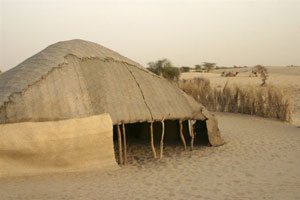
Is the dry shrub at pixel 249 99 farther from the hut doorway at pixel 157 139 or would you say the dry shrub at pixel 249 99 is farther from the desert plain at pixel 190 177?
the hut doorway at pixel 157 139

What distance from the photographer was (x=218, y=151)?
8375 mm

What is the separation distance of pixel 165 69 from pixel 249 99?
1628 centimetres

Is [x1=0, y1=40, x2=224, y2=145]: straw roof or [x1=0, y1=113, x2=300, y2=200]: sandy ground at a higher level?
[x1=0, y1=40, x2=224, y2=145]: straw roof

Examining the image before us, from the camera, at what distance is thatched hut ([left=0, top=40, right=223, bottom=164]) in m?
6.55

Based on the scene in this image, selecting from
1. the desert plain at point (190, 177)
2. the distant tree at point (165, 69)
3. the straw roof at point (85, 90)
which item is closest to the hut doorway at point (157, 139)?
the desert plain at point (190, 177)

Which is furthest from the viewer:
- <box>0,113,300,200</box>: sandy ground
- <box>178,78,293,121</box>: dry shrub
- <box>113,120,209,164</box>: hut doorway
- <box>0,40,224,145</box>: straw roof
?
<box>178,78,293,121</box>: dry shrub

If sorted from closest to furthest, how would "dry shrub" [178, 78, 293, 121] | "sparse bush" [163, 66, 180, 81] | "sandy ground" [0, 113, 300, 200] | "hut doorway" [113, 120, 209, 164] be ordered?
"sandy ground" [0, 113, 300, 200] → "hut doorway" [113, 120, 209, 164] → "dry shrub" [178, 78, 293, 121] → "sparse bush" [163, 66, 180, 81]

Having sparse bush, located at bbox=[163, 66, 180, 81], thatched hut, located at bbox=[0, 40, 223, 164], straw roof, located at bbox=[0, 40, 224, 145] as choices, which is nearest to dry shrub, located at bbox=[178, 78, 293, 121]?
thatched hut, located at bbox=[0, 40, 223, 164]

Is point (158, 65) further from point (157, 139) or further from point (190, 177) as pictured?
point (190, 177)

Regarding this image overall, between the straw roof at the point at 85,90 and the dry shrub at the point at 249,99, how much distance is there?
5276mm

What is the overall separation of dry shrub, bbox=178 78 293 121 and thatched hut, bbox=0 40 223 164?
4857 mm

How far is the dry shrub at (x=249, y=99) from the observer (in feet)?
41.5

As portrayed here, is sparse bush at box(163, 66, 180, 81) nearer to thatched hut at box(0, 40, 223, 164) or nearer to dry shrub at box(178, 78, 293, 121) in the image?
dry shrub at box(178, 78, 293, 121)

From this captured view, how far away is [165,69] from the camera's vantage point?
29406 millimetres
